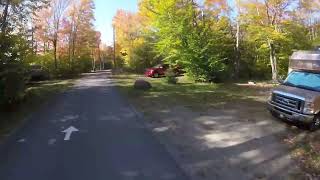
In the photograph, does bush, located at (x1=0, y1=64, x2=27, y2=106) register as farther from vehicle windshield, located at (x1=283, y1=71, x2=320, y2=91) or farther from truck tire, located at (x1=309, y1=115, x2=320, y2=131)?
truck tire, located at (x1=309, y1=115, x2=320, y2=131)

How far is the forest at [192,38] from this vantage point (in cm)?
1784

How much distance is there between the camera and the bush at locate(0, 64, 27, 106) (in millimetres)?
16172

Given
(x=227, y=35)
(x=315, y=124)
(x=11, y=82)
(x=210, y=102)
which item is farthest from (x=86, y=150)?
(x=227, y=35)

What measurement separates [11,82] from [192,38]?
53.2ft

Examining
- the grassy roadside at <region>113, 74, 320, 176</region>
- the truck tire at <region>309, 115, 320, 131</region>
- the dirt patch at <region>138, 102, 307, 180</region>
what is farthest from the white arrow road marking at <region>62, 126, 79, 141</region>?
the truck tire at <region>309, 115, 320, 131</region>

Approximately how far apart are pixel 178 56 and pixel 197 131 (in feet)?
61.5

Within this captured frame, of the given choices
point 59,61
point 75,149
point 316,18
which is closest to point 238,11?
point 316,18

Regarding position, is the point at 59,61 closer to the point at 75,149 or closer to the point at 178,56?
the point at 178,56

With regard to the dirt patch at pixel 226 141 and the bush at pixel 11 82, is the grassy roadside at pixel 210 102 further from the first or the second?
the bush at pixel 11 82

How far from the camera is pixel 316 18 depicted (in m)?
47.7

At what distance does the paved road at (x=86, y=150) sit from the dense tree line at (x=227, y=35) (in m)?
14.5

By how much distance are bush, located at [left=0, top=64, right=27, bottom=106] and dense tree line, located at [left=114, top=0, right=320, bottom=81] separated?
49.3 feet

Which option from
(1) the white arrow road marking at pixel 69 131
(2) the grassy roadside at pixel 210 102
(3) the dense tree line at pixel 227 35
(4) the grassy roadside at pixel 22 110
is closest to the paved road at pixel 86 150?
(1) the white arrow road marking at pixel 69 131

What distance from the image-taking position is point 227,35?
39.6 m
